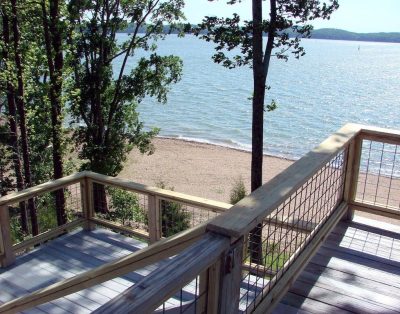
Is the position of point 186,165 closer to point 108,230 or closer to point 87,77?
point 87,77

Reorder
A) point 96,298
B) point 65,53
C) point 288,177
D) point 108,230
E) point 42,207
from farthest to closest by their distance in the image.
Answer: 1. point 42,207
2. point 65,53
3. point 108,230
4. point 96,298
5. point 288,177

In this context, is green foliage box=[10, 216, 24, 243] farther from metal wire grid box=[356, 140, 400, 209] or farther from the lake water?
the lake water

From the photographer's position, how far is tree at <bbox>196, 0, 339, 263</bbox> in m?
8.30

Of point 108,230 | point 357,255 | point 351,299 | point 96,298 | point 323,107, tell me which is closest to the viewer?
point 351,299

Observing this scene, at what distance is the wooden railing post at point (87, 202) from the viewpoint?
5.43 m

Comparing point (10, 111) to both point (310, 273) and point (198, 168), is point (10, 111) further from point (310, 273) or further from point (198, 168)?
point (198, 168)

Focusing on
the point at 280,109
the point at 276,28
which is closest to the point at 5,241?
the point at 276,28

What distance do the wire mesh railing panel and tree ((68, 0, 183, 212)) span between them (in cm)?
191

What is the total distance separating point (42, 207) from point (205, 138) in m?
18.2

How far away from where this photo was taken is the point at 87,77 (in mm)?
15523

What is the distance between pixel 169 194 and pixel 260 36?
463 centimetres

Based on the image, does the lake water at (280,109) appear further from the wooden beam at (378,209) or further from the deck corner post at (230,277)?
the deck corner post at (230,277)

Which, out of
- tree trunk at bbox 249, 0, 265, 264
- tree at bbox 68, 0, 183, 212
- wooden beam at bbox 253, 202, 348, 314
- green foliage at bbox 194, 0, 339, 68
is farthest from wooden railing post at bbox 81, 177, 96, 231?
tree at bbox 68, 0, 183, 212

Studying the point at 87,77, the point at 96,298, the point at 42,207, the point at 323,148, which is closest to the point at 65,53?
the point at 87,77
